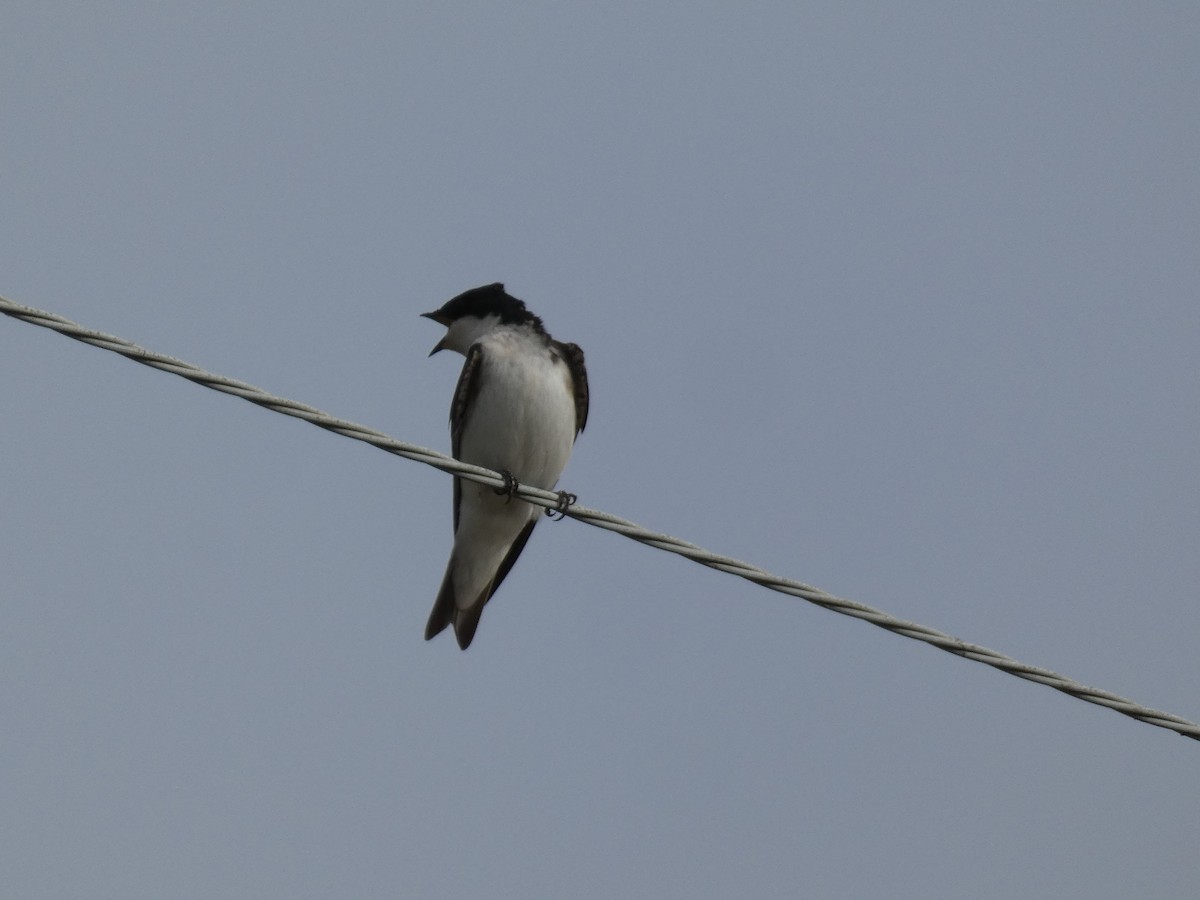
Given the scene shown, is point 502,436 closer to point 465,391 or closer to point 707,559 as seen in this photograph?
point 465,391

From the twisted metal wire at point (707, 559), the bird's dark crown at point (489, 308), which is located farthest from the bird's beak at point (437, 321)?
the twisted metal wire at point (707, 559)

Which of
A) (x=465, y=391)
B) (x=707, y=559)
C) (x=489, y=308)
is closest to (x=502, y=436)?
(x=465, y=391)

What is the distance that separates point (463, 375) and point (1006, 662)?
408 cm

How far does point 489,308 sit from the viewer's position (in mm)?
8523

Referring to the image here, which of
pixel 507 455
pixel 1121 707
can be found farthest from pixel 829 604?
pixel 507 455

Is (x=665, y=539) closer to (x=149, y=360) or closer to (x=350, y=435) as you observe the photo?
(x=350, y=435)

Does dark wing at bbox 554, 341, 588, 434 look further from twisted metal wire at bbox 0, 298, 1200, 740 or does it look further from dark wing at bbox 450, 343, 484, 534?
twisted metal wire at bbox 0, 298, 1200, 740

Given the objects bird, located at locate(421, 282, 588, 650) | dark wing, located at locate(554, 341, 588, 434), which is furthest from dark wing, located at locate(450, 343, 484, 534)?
dark wing, located at locate(554, 341, 588, 434)

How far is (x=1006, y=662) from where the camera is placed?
4211 millimetres

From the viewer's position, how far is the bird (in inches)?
299

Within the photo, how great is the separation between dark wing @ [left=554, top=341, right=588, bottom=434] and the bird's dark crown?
224 millimetres

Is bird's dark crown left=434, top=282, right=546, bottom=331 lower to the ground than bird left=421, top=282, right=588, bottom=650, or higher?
higher

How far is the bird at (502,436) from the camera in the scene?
299 inches

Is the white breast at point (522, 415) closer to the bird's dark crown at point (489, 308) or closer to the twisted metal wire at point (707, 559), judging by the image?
the bird's dark crown at point (489, 308)
